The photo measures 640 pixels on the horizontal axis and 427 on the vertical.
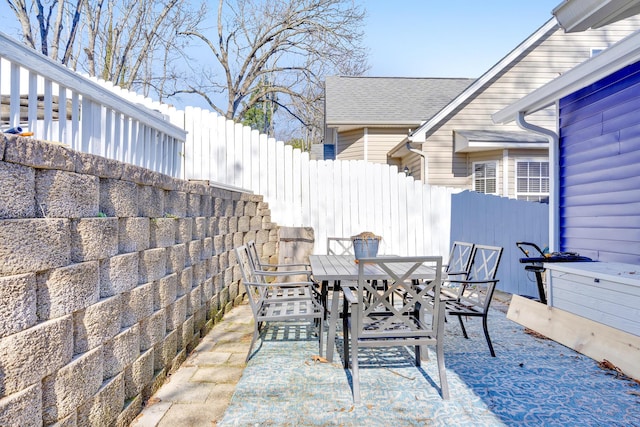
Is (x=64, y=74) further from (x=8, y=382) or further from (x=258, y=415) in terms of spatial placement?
(x=258, y=415)

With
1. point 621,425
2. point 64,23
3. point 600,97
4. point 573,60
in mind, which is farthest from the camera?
point 64,23

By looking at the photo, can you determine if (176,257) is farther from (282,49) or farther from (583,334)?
(282,49)

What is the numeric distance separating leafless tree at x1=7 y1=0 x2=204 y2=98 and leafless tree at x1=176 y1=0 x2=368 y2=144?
974mm

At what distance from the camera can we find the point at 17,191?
1357mm

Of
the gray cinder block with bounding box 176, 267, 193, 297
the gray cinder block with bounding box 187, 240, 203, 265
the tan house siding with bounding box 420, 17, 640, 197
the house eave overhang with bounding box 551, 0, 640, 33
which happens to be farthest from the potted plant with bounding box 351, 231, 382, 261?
the tan house siding with bounding box 420, 17, 640, 197

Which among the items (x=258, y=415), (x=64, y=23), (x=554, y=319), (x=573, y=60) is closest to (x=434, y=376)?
(x=258, y=415)

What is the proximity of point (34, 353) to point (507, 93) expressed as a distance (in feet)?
29.9

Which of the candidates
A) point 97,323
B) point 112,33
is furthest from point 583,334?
point 112,33

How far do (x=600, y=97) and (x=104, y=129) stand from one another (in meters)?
4.50

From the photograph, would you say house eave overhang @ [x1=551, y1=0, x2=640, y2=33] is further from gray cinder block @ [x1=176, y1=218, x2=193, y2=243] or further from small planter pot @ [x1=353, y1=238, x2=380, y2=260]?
gray cinder block @ [x1=176, y1=218, x2=193, y2=243]

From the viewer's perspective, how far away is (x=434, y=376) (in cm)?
285

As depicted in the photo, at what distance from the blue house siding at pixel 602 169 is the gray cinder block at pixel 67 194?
4261 mm

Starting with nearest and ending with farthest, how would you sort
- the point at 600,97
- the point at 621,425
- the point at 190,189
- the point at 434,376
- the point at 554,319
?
the point at 621,425
the point at 434,376
the point at 190,189
the point at 554,319
the point at 600,97

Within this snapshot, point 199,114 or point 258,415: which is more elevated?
point 199,114
